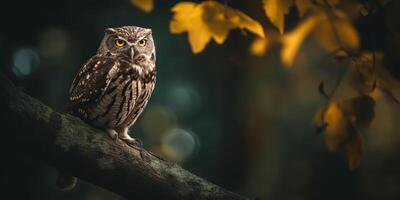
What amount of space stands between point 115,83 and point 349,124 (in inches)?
61.4

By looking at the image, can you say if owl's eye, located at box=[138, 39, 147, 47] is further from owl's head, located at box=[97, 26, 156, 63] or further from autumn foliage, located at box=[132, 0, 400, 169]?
autumn foliage, located at box=[132, 0, 400, 169]

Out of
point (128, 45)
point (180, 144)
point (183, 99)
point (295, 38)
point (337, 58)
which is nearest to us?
point (337, 58)

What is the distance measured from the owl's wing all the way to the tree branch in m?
0.82

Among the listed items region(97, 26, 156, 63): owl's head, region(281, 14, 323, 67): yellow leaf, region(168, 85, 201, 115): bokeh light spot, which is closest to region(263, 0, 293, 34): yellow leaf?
region(281, 14, 323, 67): yellow leaf

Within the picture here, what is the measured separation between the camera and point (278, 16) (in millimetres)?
2334

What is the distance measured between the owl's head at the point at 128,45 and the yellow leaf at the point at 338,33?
1159 millimetres

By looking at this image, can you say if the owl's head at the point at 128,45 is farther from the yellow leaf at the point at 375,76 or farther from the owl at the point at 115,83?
the yellow leaf at the point at 375,76

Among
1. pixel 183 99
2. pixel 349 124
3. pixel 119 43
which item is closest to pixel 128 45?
pixel 119 43

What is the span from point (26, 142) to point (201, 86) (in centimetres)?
611

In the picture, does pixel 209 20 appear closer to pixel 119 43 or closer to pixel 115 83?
pixel 115 83

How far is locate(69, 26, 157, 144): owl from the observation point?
3490 millimetres

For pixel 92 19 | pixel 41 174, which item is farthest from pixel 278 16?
pixel 92 19

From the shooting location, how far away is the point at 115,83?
3.50m

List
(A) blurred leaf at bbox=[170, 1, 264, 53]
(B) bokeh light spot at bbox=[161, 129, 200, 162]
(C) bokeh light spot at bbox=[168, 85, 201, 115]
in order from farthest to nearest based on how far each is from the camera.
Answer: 1. (C) bokeh light spot at bbox=[168, 85, 201, 115]
2. (B) bokeh light spot at bbox=[161, 129, 200, 162]
3. (A) blurred leaf at bbox=[170, 1, 264, 53]
